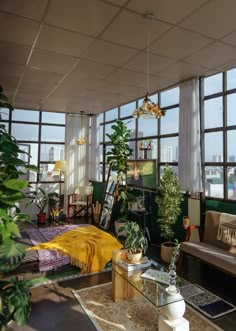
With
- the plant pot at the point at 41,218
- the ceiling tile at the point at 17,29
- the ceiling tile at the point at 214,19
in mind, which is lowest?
the plant pot at the point at 41,218

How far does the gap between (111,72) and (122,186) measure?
2672 mm

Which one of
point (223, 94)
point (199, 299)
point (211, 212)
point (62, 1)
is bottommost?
point (199, 299)

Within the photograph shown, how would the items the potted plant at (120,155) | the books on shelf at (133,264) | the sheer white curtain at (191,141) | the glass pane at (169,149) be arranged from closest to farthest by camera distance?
the books on shelf at (133,264) < the sheer white curtain at (191,141) < the glass pane at (169,149) < the potted plant at (120,155)

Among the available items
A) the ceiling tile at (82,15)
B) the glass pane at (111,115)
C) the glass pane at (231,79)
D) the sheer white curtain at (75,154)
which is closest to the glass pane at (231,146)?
the glass pane at (231,79)

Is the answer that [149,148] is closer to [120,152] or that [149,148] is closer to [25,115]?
[120,152]

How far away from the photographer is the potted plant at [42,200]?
21.6 ft

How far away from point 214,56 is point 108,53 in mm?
1484

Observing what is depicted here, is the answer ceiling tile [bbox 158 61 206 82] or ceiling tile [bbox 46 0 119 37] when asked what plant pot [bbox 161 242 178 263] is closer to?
ceiling tile [bbox 158 61 206 82]

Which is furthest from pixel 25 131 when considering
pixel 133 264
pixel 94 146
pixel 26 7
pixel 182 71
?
pixel 133 264

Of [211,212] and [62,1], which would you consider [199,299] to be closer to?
[211,212]

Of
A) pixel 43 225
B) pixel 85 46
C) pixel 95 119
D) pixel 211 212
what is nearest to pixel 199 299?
pixel 211 212

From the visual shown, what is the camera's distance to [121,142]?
Result: 5.59m

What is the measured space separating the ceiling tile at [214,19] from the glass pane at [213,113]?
→ 138cm

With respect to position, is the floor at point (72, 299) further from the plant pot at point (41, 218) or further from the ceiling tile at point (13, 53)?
the plant pot at point (41, 218)
